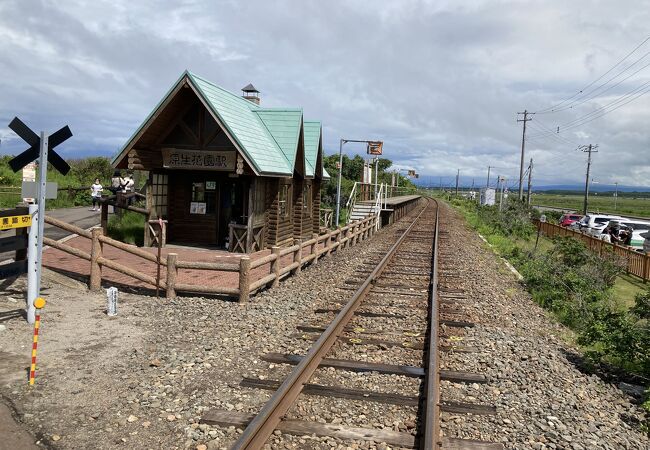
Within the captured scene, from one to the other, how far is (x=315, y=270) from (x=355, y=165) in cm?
5125

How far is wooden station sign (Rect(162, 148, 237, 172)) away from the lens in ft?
52.3

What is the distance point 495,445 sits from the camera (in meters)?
4.92

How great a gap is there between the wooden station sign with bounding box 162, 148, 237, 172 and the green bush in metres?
3.46

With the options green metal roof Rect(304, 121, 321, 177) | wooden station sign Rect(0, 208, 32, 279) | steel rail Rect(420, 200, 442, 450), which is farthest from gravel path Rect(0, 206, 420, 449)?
green metal roof Rect(304, 121, 321, 177)

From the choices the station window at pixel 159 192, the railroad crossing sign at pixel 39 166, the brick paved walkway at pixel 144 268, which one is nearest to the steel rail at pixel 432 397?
the brick paved walkway at pixel 144 268

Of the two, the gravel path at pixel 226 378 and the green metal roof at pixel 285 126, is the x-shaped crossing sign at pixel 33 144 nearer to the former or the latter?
the gravel path at pixel 226 378

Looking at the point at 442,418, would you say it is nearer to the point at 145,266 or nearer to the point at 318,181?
the point at 145,266

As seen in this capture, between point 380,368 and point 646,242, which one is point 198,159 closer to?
point 380,368

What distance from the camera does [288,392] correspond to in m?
5.75

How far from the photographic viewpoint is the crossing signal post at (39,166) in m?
7.72

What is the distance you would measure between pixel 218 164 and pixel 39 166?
820 cm

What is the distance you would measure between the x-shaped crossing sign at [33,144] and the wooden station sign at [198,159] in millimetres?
Result: 7762

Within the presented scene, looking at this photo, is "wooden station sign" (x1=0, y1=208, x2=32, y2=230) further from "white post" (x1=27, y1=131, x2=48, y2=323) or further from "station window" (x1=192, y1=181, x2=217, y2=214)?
"station window" (x1=192, y1=181, x2=217, y2=214)

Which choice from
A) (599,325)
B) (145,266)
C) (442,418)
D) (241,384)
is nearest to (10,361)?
(241,384)
